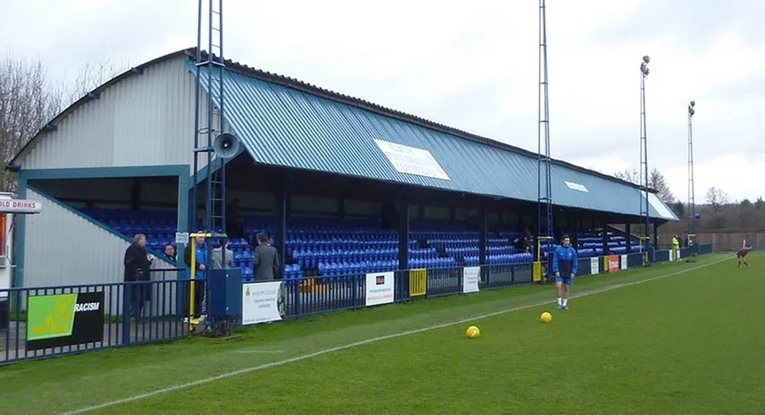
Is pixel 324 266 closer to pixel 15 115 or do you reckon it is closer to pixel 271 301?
pixel 271 301

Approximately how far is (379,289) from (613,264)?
25.0 metres

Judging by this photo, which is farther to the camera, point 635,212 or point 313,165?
point 635,212

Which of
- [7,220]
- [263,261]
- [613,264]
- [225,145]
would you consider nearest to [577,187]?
[613,264]

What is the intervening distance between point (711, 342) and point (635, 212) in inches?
1688

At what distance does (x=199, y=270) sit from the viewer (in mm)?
16781

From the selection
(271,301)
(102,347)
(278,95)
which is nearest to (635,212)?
A: (278,95)

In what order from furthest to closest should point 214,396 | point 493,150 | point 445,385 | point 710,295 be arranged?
1. point 493,150
2. point 710,295
3. point 445,385
4. point 214,396

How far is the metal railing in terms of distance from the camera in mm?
12148

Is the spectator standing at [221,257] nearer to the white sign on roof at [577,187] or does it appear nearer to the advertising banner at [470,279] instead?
the advertising banner at [470,279]

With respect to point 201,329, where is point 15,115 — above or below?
above

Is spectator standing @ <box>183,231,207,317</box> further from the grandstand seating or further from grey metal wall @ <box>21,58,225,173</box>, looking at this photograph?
the grandstand seating

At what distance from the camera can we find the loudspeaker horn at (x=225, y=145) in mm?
15250

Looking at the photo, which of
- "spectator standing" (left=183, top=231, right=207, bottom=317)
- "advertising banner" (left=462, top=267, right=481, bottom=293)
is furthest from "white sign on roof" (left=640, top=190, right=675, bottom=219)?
"spectator standing" (left=183, top=231, right=207, bottom=317)

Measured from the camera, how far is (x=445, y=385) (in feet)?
32.3
